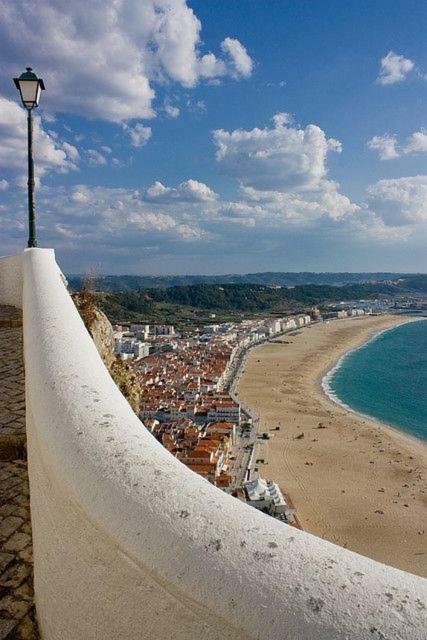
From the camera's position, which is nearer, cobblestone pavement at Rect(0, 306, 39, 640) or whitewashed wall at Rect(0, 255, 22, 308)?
cobblestone pavement at Rect(0, 306, 39, 640)

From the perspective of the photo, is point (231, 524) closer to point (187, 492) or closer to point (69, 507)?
point (187, 492)

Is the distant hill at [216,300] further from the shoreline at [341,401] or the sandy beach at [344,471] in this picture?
the sandy beach at [344,471]

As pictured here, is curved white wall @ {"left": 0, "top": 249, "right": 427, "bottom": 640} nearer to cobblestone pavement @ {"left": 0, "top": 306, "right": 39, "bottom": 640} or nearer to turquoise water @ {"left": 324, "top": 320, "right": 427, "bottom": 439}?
cobblestone pavement @ {"left": 0, "top": 306, "right": 39, "bottom": 640}

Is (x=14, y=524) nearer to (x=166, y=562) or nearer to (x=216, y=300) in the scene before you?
(x=166, y=562)

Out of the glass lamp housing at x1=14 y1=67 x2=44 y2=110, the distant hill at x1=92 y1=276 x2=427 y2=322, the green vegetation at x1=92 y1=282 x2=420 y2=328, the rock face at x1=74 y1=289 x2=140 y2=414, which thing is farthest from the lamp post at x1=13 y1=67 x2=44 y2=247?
the distant hill at x1=92 y1=276 x2=427 y2=322

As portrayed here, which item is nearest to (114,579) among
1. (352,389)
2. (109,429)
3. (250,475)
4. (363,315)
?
(109,429)
